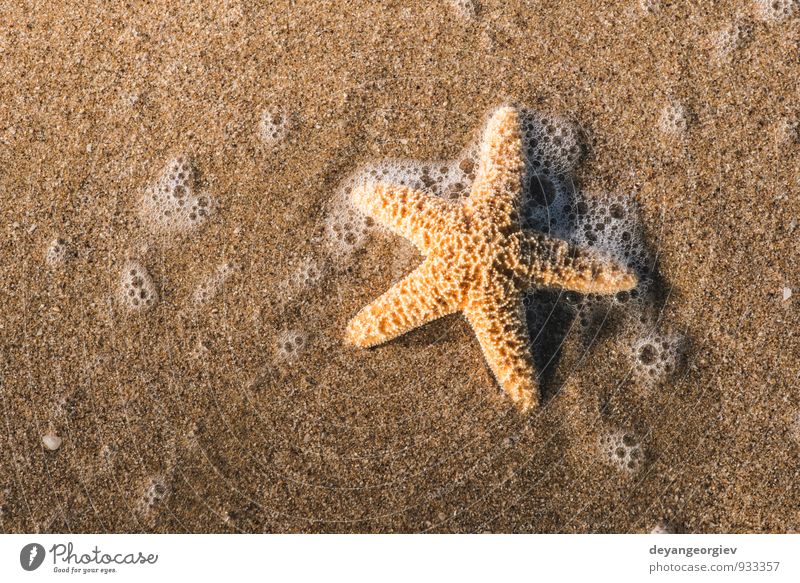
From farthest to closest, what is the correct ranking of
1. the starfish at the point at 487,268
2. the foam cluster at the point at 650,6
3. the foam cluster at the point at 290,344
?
the foam cluster at the point at 650,6 → the foam cluster at the point at 290,344 → the starfish at the point at 487,268

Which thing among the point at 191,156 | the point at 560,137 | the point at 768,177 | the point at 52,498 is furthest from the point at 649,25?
the point at 52,498

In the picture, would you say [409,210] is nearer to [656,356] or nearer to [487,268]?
[487,268]

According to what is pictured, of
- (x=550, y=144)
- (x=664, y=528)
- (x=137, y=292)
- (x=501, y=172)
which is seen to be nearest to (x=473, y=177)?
(x=501, y=172)

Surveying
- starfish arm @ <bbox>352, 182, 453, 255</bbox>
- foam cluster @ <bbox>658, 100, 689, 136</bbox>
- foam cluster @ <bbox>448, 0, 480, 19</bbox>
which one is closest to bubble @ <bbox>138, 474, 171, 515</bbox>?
starfish arm @ <bbox>352, 182, 453, 255</bbox>

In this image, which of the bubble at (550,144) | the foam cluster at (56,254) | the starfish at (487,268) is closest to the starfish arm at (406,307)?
the starfish at (487,268)

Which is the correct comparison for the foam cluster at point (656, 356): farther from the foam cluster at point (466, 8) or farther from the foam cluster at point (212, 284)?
the foam cluster at point (212, 284)

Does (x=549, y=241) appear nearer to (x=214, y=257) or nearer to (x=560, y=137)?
(x=560, y=137)
